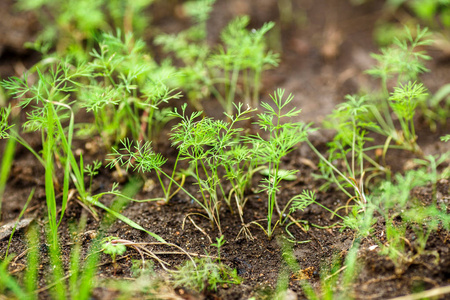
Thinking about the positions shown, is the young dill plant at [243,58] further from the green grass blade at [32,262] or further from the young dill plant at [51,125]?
the green grass blade at [32,262]

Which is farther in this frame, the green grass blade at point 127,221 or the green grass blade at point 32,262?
the green grass blade at point 127,221

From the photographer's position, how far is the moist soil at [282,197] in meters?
1.74

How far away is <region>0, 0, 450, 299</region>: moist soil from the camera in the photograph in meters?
1.74

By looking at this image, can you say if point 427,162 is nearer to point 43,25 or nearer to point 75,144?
point 75,144

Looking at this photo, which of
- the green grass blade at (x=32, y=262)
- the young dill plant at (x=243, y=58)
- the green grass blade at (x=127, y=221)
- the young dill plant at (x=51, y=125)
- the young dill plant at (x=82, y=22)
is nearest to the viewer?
the green grass blade at (x=32, y=262)

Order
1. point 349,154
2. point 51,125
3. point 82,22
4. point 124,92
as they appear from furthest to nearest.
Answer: point 82,22, point 349,154, point 124,92, point 51,125

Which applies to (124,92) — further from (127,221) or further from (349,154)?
(349,154)

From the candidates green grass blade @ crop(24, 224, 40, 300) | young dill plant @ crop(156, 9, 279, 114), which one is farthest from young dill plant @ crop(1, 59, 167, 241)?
young dill plant @ crop(156, 9, 279, 114)

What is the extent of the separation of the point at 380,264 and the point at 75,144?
1.93 metres

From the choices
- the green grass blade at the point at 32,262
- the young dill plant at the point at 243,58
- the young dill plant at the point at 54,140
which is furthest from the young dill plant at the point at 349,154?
the green grass blade at the point at 32,262

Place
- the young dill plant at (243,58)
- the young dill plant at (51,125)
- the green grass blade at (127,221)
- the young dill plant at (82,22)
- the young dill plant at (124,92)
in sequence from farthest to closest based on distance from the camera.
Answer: the young dill plant at (82,22)
the young dill plant at (243,58)
the young dill plant at (124,92)
the green grass blade at (127,221)
the young dill plant at (51,125)

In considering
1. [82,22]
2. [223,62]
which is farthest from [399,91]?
[82,22]

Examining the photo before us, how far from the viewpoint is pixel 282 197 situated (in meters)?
2.31

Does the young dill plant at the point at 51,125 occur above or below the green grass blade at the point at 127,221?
above
